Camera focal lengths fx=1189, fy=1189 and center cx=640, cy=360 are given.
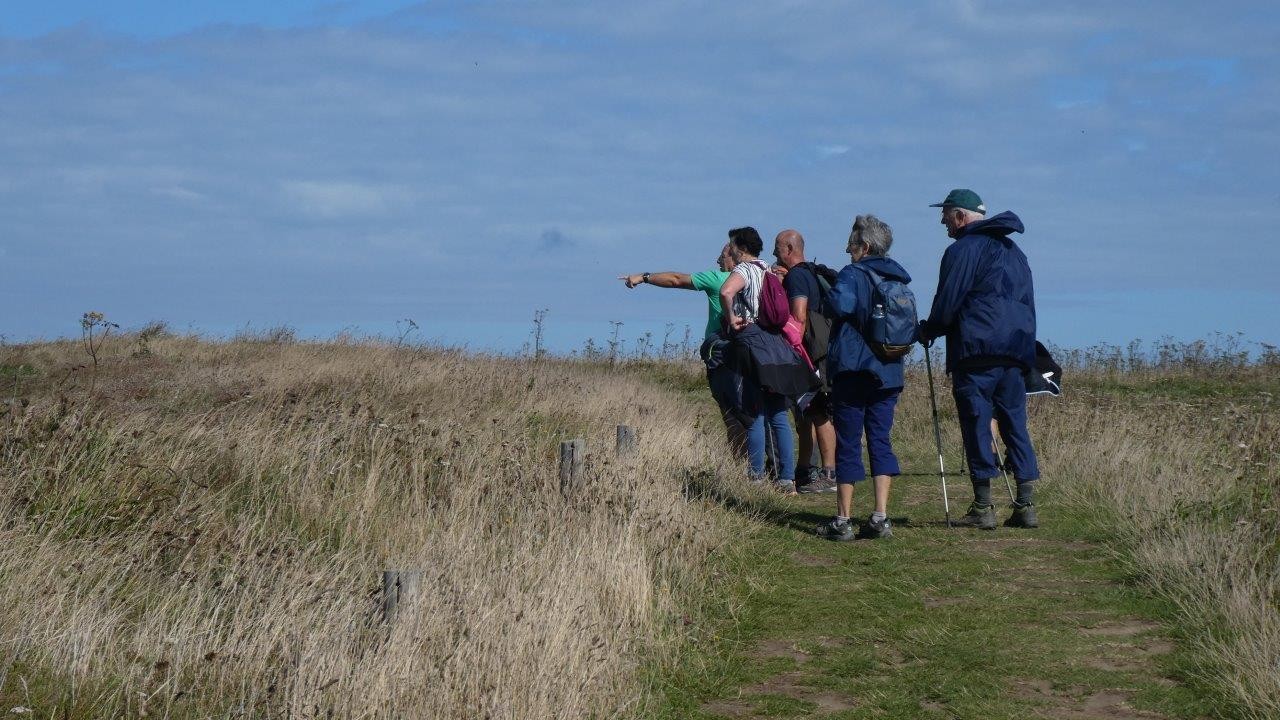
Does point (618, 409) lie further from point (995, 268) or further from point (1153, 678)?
point (1153, 678)

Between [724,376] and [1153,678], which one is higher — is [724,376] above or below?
above

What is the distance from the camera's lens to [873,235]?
860cm

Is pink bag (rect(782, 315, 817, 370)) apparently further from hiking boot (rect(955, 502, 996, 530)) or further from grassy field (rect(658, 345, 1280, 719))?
hiking boot (rect(955, 502, 996, 530))

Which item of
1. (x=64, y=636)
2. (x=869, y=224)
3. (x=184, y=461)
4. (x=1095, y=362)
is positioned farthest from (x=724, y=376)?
(x=1095, y=362)

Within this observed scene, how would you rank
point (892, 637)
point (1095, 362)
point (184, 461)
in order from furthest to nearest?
point (1095, 362)
point (184, 461)
point (892, 637)

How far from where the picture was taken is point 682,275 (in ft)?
34.2

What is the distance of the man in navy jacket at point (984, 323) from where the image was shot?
27.8 ft

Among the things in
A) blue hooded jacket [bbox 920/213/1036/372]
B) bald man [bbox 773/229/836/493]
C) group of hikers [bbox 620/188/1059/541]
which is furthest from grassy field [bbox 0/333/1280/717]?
blue hooded jacket [bbox 920/213/1036/372]

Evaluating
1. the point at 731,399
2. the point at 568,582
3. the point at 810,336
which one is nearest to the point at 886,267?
the point at 810,336

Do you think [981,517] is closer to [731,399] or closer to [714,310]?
[731,399]

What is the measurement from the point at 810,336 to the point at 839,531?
2205 millimetres

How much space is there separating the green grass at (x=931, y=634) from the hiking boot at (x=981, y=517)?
0.36ft

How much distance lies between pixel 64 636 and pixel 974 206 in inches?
260

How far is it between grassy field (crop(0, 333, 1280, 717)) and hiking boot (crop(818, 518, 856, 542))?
0.36 ft
